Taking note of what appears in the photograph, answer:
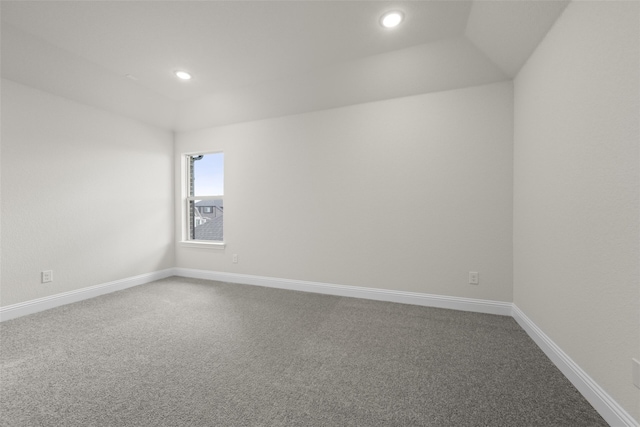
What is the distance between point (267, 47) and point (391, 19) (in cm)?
111

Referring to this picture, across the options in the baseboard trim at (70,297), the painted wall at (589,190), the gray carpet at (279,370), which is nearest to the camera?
the painted wall at (589,190)

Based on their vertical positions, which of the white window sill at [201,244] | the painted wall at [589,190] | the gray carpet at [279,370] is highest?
the painted wall at [589,190]

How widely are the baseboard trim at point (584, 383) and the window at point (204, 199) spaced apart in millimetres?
3829

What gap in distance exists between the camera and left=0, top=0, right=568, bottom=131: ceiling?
181cm

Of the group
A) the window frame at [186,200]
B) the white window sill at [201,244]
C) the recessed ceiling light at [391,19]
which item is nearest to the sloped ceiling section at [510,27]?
the recessed ceiling light at [391,19]

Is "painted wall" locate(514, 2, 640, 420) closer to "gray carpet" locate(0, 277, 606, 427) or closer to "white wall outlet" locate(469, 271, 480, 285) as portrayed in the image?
"gray carpet" locate(0, 277, 606, 427)

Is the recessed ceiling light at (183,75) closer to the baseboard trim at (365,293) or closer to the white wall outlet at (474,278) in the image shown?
the baseboard trim at (365,293)

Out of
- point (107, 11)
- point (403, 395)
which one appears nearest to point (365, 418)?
point (403, 395)

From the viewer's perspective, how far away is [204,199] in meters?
3.95

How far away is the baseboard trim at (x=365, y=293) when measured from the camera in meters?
2.42

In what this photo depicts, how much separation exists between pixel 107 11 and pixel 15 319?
116 inches

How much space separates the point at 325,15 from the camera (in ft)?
6.21

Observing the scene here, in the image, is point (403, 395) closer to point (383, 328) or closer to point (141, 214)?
point (383, 328)

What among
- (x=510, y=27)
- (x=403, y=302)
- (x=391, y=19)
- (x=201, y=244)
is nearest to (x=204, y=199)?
(x=201, y=244)
